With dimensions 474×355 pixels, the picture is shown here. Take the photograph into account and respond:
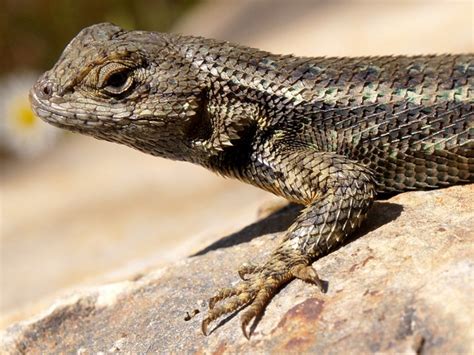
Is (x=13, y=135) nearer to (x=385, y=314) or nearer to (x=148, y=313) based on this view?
(x=148, y=313)

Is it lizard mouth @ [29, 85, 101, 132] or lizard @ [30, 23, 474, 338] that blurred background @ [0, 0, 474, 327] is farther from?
lizard mouth @ [29, 85, 101, 132]

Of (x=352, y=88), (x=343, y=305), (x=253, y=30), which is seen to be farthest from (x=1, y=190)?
(x=343, y=305)

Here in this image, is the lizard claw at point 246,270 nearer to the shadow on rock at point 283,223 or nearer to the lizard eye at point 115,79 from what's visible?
the shadow on rock at point 283,223

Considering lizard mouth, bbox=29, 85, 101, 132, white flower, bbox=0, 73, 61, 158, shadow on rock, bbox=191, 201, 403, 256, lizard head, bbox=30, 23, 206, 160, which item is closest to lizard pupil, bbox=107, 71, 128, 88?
lizard head, bbox=30, 23, 206, 160

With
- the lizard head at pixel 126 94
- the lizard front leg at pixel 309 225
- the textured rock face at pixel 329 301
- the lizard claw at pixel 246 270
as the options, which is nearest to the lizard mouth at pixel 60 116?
the lizard head at pixel 126 94

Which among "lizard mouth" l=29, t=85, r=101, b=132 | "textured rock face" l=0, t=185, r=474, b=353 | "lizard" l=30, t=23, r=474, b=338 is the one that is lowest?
"textured rock face" l=0, t=185, r=474, b=353

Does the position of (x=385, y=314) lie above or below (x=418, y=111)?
below
